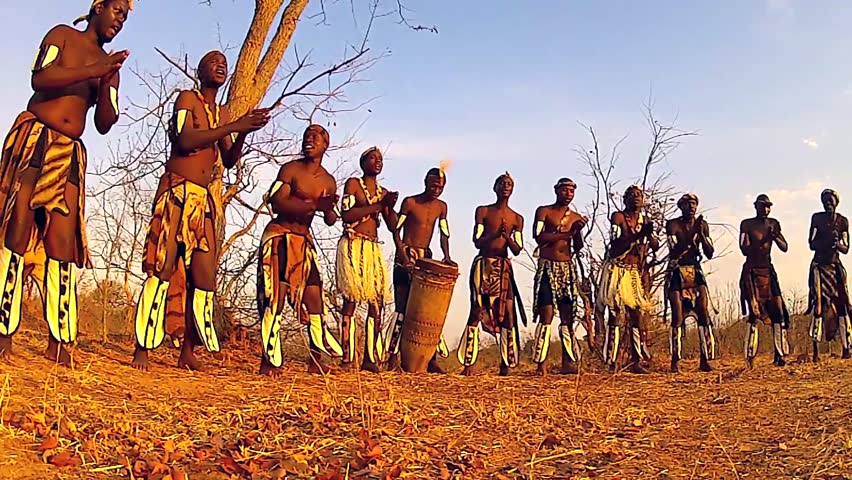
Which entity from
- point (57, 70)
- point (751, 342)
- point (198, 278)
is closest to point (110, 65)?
point (57, 70)

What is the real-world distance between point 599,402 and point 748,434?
3.53ft

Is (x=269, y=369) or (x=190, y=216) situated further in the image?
(x=269, y=369)

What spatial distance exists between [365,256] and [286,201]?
948 millimetres

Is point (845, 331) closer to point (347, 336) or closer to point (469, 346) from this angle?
point (469, 346)

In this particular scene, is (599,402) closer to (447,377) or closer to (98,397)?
(447,377)

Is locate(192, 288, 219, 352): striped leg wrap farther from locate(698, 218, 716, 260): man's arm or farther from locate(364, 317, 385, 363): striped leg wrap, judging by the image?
locate(698, 218, 716, 260): man's arm

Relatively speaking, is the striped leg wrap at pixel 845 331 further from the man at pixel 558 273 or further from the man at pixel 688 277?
the man at pixel 558 273

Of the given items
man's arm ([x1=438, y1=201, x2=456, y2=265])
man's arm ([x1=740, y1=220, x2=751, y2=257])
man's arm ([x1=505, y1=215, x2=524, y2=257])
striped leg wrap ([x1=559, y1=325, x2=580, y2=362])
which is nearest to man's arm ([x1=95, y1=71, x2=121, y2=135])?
man's arm ([x1=438, y1=201, x2=456, y2=265])

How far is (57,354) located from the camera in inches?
183

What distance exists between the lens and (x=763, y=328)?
12.8 meters

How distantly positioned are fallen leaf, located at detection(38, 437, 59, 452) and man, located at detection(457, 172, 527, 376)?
175 inches

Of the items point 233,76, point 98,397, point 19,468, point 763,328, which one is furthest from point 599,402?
point 763,328

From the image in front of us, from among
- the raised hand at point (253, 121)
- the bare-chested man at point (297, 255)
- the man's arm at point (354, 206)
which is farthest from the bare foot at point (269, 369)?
the raised hand at point (253, 121)

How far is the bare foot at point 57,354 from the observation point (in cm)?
469
